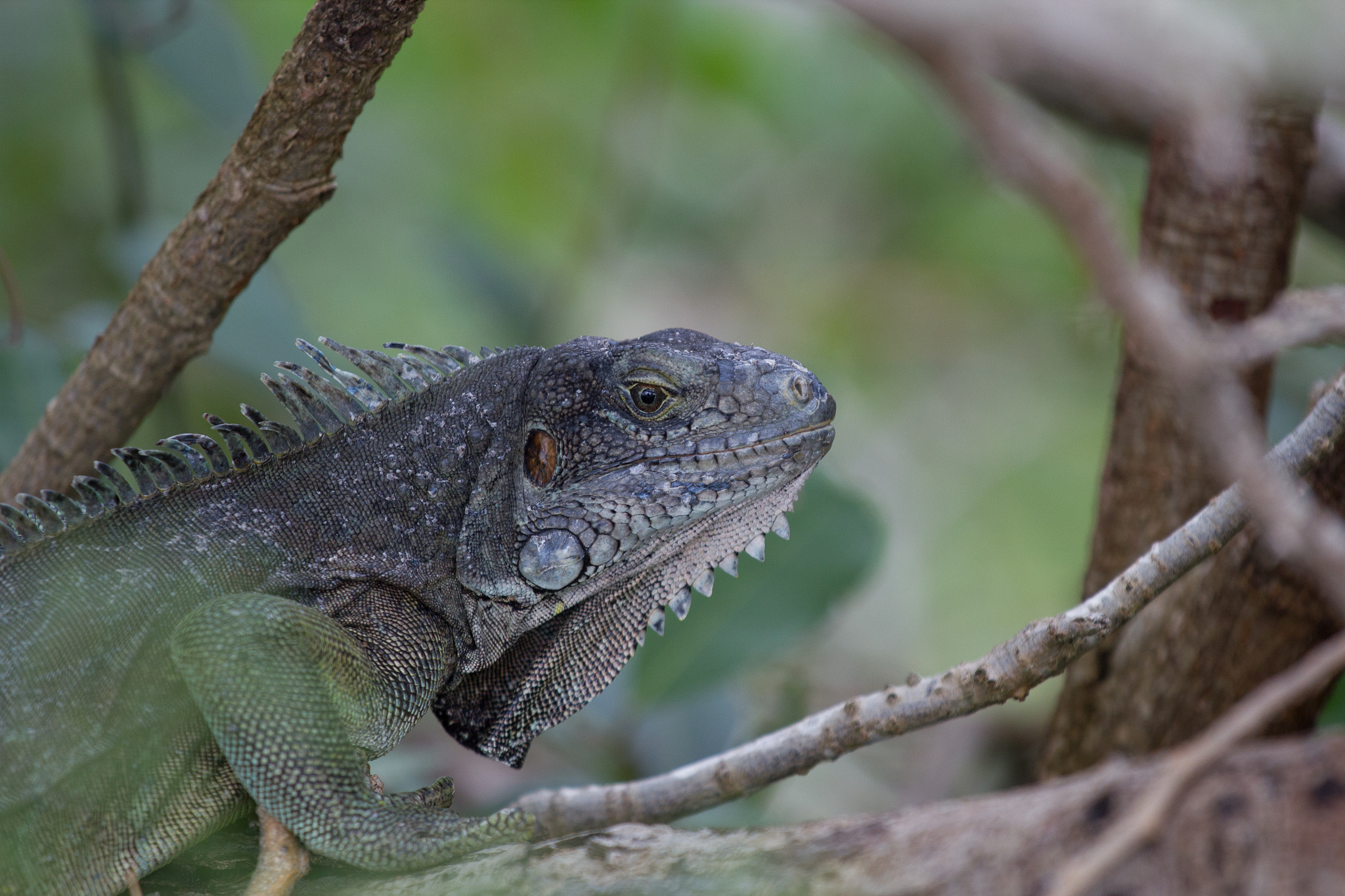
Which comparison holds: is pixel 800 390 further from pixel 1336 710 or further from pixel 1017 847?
pixel 1336 710

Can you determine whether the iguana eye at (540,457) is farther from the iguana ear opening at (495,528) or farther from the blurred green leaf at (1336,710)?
the blurred green leaf at (1336,710)

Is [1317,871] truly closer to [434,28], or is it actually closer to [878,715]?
[878,715]

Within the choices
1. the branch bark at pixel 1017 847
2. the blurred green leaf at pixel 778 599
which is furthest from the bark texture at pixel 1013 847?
the blurred green leaf at pixel 778 599

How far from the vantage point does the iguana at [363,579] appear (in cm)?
223

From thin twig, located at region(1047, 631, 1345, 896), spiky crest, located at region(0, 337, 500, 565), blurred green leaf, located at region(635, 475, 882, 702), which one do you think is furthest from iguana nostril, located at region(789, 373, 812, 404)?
thin twig, located at region(1047, 631, 1345, 896)

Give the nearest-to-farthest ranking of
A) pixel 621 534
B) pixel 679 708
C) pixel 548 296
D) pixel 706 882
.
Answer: pixel 706 882
pixel 621 534
pixel 679 708
pixel 548 296

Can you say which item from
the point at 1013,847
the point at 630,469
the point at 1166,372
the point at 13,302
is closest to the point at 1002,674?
the point at 1013,847

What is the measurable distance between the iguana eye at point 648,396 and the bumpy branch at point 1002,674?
2.53ft

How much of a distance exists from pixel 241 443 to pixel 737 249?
577cm

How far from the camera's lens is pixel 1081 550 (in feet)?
22.5

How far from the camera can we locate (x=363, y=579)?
252cm

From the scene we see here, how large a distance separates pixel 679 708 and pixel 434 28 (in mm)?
4774

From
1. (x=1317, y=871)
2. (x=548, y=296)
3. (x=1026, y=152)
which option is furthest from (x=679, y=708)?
(x=1026, y=152)

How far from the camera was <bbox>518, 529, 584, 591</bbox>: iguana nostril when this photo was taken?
2553 millimetres
